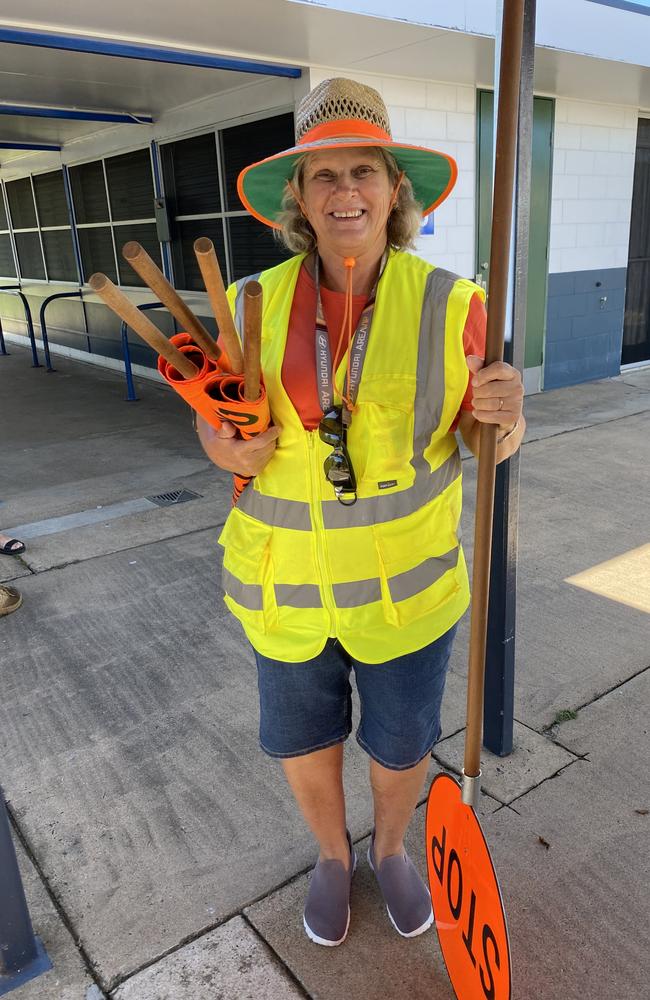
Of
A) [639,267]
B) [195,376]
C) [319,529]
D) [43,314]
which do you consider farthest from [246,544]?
[43,314]

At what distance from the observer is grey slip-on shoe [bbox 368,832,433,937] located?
5.89 feet

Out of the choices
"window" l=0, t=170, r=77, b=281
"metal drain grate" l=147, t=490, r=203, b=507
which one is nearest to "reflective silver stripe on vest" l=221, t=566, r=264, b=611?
"metal drain grate" l=147, t=490, r=203, b=507

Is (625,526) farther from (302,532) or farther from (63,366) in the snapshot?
(63,366)

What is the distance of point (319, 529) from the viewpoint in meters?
1.49

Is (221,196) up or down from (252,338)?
up

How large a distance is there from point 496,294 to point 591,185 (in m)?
6.93

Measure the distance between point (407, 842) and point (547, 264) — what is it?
6168mm

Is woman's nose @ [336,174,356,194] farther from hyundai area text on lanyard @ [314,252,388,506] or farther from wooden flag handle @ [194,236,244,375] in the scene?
wooden flag handle @ [194,236,244,375]

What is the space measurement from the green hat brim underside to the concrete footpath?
5.30 ft

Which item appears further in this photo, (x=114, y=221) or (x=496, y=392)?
(x=114, y=221)

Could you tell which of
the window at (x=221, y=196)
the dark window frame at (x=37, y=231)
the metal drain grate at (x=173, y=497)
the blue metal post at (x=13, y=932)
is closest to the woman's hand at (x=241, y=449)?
the blue metal post at (x=13, y=932)

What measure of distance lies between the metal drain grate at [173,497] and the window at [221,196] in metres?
2.52

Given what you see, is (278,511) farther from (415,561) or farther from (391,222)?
(391,222)

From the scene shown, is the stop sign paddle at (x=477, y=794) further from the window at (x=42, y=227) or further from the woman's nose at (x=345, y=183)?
the window at (x=42, y=227)
